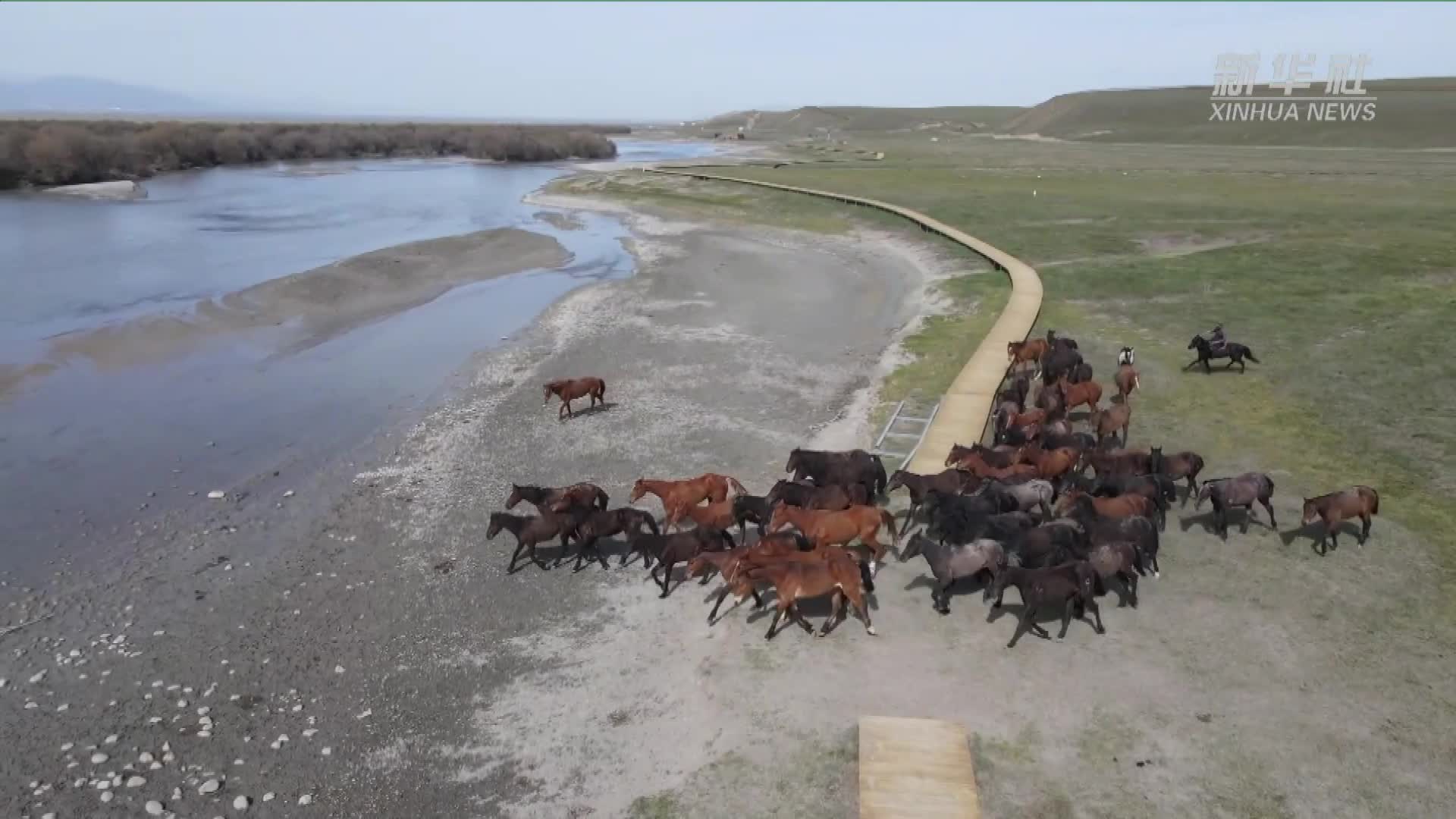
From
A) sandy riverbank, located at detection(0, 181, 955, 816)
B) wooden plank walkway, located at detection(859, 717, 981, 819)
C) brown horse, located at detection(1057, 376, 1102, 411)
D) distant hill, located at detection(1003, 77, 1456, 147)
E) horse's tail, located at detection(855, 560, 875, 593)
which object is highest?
distant hill, located at detection(1003, 77, 1456, 147)

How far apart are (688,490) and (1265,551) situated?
24.6ft

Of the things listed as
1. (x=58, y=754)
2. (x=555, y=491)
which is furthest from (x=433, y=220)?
(x=58, y=754)

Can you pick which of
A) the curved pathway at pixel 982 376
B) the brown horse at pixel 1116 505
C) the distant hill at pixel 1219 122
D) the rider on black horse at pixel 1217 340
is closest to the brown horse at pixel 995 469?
the curved pathway at pixel 982 376

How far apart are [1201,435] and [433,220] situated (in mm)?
43372

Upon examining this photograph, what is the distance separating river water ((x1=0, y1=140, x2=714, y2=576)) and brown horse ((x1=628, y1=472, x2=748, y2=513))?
6825 mm

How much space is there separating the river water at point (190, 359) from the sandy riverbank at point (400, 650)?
1.50m

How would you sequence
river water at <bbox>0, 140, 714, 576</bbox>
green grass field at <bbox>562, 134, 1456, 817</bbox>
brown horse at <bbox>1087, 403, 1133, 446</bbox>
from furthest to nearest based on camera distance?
1. brown horse at <bbox>1087, 403, 1133, 446</bbox>
2. river water at <bbox>0, 140, 714, 576</bbox>
3. green grass field at <bbox>562, 134, 1456, 817</bbox>

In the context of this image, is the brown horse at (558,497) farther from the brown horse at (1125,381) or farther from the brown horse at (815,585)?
the brown horse at (1125,381)

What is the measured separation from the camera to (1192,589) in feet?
34.8

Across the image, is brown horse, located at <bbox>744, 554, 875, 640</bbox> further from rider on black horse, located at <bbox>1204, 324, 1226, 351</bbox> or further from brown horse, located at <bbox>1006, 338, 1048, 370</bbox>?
rider on black horse, located at <bbox>1204, 324, 1226, 351</bbox>

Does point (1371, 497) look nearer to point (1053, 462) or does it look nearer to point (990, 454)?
point (1053, 462)

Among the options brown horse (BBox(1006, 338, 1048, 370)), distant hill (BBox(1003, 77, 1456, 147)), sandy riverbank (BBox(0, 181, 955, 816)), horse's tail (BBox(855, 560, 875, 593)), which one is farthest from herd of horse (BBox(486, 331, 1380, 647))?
distant hill (BBox(1003, 77, 1456, 147))

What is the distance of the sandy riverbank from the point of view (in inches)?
316

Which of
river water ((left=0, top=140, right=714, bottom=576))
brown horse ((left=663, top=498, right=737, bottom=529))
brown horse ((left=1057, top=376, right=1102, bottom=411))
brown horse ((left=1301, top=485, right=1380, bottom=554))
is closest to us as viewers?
brown horse ((left=1301, top=485, right=1380, bottom=554))
